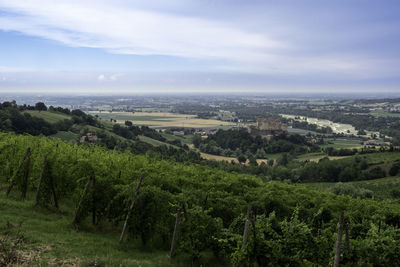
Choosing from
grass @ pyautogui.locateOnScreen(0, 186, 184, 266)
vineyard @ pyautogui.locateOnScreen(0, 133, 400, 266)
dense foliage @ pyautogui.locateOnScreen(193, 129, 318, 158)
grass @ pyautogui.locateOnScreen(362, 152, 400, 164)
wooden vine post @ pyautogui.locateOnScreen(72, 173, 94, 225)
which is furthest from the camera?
dense foliage @ pyautogui.locateOnScreen(193, 129, 318, 158)

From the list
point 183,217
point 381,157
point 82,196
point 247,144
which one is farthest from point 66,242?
point 247,144

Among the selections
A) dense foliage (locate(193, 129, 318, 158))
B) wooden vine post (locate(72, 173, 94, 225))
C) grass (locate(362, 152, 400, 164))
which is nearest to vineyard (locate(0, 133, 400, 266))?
wooden vine post (locate(72, 173, 94, 225))

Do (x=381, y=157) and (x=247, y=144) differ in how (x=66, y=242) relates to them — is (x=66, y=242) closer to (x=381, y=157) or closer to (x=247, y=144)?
(x=381, y=157)

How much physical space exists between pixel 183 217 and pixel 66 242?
4.27 m

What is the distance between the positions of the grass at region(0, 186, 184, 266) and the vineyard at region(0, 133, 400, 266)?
0.08 m

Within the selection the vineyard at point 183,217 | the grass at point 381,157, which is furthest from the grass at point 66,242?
the grass at point 381,157

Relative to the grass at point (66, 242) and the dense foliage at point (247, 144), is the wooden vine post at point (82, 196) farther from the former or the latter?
the dense foliage at point (247, 144)

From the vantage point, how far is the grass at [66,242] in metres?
8.88

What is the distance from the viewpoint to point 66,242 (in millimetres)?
10281

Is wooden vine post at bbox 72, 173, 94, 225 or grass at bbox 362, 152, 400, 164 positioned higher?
wooden vine post at bbox 72, 173, 94, 225

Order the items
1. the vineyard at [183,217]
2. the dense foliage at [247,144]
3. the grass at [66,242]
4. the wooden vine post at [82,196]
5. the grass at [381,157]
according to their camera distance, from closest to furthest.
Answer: the vineyard at [183,217] → the grass at [66,242] → the wooden vine post at [82,196] → the grass at [381,157] → the dense foliage at [247,144]

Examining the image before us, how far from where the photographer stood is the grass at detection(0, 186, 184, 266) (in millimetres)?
8883

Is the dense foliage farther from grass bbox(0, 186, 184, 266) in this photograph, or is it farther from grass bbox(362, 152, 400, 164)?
grass bbox(0, 186, 184, 266)

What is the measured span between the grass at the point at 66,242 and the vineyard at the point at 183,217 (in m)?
0.08
